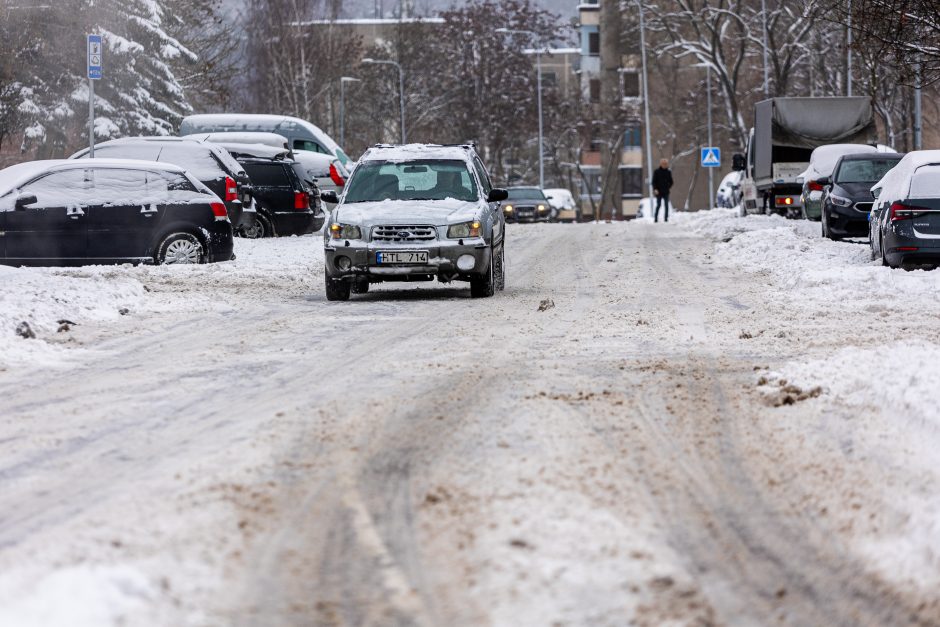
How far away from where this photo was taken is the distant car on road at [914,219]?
1761 centimetres

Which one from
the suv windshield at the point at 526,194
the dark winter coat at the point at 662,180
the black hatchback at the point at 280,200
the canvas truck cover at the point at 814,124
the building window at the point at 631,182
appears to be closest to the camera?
the black hatchback at the point at 280,200

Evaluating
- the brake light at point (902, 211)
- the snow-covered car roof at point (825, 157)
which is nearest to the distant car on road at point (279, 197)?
the snow-covered car roof at point (825, 157)

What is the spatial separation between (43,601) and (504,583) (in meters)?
1.32

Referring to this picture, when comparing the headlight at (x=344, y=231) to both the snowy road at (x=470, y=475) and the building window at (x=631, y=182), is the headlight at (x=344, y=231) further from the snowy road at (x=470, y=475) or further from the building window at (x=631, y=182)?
the building window at (x=631, y=182)

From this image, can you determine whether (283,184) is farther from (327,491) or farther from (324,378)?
(327,491)

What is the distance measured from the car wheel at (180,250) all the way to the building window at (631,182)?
7780cm

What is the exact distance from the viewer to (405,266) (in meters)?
15.4

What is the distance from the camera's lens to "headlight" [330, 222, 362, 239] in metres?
15.5

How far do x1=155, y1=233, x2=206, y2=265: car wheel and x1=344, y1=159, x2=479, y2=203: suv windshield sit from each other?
3520 millimetres

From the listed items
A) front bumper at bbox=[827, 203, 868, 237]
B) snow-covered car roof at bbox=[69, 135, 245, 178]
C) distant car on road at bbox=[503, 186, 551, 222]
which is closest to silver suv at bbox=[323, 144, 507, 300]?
snow-covered car roof at bbox=[69, 135, 245, 178]

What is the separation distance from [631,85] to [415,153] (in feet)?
256

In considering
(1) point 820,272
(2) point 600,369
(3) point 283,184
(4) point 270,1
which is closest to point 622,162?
(4) point 270,1

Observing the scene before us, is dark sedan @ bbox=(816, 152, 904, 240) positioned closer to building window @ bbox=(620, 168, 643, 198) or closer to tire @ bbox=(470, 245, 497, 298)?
tire @ bbox=(470, 245, 497, 298)

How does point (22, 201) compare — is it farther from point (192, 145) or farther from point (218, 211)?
point (192, 145)
